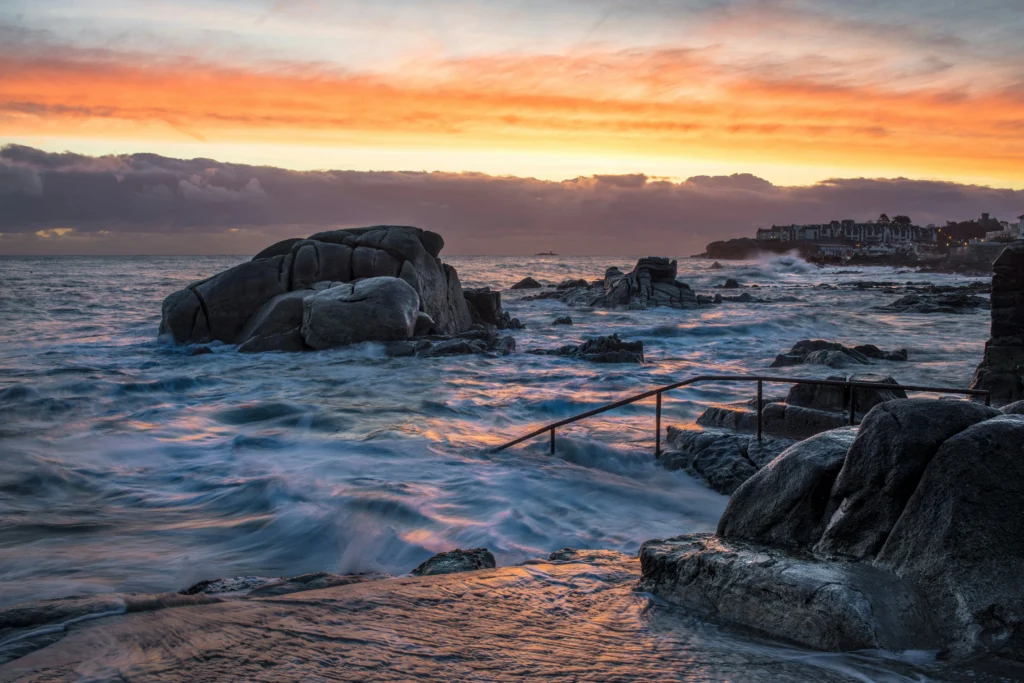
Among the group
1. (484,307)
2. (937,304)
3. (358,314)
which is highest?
(937,304)

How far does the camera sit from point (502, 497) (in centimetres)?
894

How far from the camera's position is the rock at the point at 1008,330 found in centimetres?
1270

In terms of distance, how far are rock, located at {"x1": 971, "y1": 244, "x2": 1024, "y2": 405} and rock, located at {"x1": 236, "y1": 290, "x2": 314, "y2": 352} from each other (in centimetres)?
1599

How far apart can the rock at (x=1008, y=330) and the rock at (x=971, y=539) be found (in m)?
9.92

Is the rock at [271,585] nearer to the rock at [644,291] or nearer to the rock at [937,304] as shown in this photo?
the rock at [644,291]

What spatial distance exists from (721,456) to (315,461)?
224 inches

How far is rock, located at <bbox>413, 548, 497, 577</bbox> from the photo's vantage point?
5.79m

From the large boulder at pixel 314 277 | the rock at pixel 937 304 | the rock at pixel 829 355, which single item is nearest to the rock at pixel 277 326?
the large boulder at pixel 314 277

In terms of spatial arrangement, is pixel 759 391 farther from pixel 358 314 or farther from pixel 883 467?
pixel 358 314

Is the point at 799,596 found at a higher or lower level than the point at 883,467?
lower

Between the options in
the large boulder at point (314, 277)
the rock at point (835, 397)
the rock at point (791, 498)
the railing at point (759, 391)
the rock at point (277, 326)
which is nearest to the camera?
the rock at point (791, 498)

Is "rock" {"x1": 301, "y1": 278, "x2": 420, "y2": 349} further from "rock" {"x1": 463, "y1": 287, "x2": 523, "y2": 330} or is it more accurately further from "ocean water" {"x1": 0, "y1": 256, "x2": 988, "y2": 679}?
"rock" {"x1": 463, "y1": 287, "x2": 523, "y2": 330}

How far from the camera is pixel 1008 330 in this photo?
12.8 m

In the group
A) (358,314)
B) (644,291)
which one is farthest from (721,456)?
(644,291)
